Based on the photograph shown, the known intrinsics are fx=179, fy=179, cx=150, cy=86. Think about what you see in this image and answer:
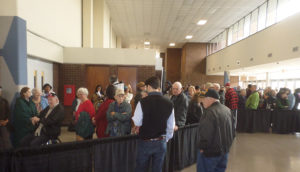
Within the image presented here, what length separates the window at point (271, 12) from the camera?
8.85m

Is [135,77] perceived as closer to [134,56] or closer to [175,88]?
[134,56]

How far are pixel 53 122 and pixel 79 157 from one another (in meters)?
1.16

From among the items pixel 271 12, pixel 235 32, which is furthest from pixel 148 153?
pixel 235 32

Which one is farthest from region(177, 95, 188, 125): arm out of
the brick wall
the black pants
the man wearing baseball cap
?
the brick wall

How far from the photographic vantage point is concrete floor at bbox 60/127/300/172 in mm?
4160

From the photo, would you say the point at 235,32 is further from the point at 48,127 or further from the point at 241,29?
the point at 48,127

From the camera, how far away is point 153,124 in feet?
8.10

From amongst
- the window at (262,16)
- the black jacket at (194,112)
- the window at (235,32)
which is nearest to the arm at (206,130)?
the black jacket at (194,112)

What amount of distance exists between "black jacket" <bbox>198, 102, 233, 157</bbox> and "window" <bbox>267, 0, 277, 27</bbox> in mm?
8919

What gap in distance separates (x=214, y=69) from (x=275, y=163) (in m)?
12.8

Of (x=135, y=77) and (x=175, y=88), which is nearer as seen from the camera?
(x=175, y=88)

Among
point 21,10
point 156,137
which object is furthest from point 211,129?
point 21,10

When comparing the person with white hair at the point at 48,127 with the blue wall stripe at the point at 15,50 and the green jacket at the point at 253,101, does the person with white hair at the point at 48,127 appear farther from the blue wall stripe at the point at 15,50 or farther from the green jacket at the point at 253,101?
the green jacket at the point at 253,101

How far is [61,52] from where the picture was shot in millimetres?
6988
